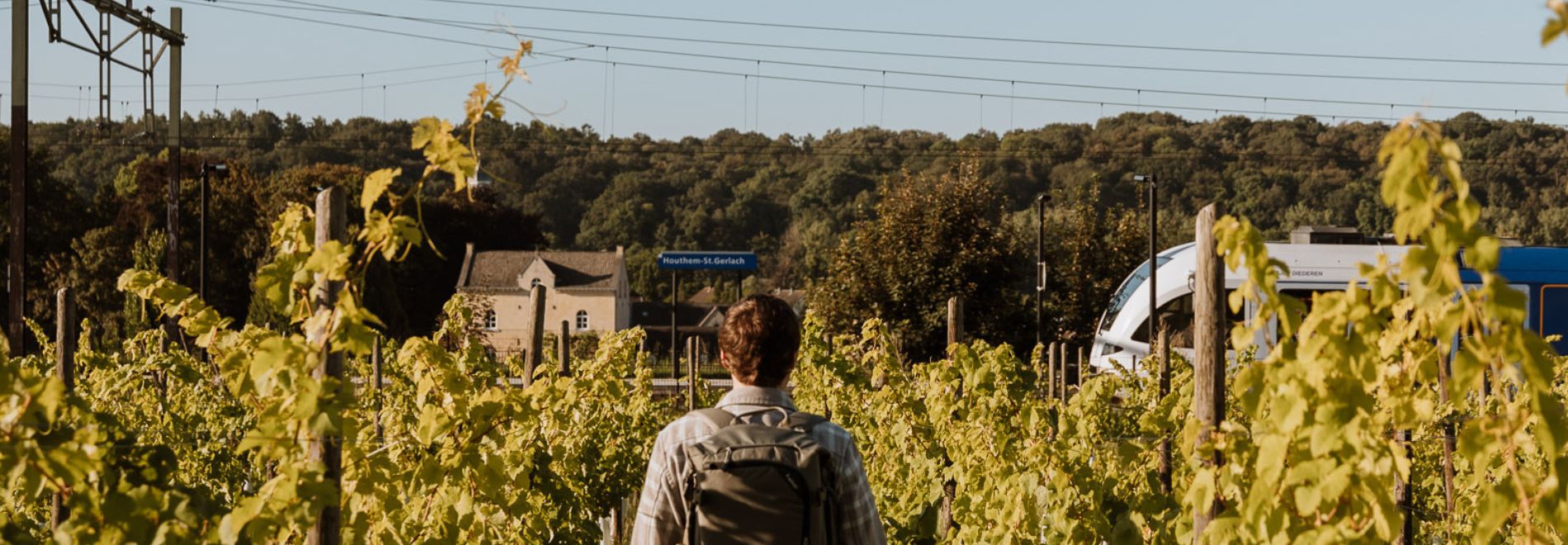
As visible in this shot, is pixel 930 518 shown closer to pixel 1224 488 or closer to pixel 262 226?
pixel 1224 488

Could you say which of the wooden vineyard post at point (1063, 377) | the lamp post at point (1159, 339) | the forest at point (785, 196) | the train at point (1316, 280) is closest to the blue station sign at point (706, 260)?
the forest at point (785, 196)

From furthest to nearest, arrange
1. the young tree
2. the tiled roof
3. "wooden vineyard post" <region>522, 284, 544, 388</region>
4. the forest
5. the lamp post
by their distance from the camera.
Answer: the tiled roof, the forest, the young tree, "wooden vineyard post" <region>522, 284, 544, 388</region>, the lamp post

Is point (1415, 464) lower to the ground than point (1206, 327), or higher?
lower

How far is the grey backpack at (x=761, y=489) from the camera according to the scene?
3.07 meters

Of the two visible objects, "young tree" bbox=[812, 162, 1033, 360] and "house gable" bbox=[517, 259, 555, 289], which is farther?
"house gable" bbox=[517, 259, 555, 289]

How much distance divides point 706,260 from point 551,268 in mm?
33540

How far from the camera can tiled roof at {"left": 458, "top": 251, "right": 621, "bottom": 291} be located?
2167 inches

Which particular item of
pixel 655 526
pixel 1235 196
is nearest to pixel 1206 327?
pixel 655 526

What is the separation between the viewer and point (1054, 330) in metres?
27.2

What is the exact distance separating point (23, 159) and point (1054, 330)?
62.5 feet

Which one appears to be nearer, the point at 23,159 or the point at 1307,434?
the point at 1307,434

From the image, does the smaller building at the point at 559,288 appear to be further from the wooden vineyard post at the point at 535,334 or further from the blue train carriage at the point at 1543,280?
the wooden vineyard post at the point at 535,334

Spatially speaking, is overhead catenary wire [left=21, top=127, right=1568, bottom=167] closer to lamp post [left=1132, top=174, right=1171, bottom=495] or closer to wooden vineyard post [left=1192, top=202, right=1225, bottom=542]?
lamp post [left=1132, top=174, right=1171, bottom=495]

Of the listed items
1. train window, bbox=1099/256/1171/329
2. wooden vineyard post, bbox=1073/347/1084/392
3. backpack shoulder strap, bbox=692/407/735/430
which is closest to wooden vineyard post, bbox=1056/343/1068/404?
wooden vineyard post, bbox=1073/347/1084/392
